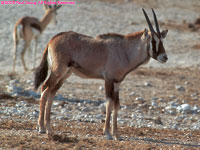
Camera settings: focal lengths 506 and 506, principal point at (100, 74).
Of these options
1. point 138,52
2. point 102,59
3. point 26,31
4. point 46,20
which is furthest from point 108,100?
point 46,20

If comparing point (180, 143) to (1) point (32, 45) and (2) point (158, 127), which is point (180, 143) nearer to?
(2) point (158, 127)

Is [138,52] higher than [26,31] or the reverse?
the reverse

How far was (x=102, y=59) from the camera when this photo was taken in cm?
1002

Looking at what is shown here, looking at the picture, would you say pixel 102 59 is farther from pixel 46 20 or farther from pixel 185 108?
pixel 46 20

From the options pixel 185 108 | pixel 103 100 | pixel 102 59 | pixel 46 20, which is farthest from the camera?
pixel 46 20

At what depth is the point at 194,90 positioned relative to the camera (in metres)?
16.7

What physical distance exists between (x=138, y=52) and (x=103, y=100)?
4.61m

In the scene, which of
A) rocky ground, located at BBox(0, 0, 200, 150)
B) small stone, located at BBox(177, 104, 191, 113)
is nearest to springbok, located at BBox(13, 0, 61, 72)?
rocky ground, located at BBox(0, 0, 200, 150)

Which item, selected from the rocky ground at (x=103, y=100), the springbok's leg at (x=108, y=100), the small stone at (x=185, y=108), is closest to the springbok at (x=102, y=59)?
the springbok's leg at (x=108, y=100)

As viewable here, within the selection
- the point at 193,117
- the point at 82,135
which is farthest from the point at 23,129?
the point at 193,117

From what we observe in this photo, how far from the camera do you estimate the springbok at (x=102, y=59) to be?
987 centimetres

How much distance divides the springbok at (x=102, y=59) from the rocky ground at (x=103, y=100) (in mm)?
613

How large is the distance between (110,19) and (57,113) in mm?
16879

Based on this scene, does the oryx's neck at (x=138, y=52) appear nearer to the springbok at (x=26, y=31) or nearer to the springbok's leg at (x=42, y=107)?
the springbok's leg at (x=42, y=107)
